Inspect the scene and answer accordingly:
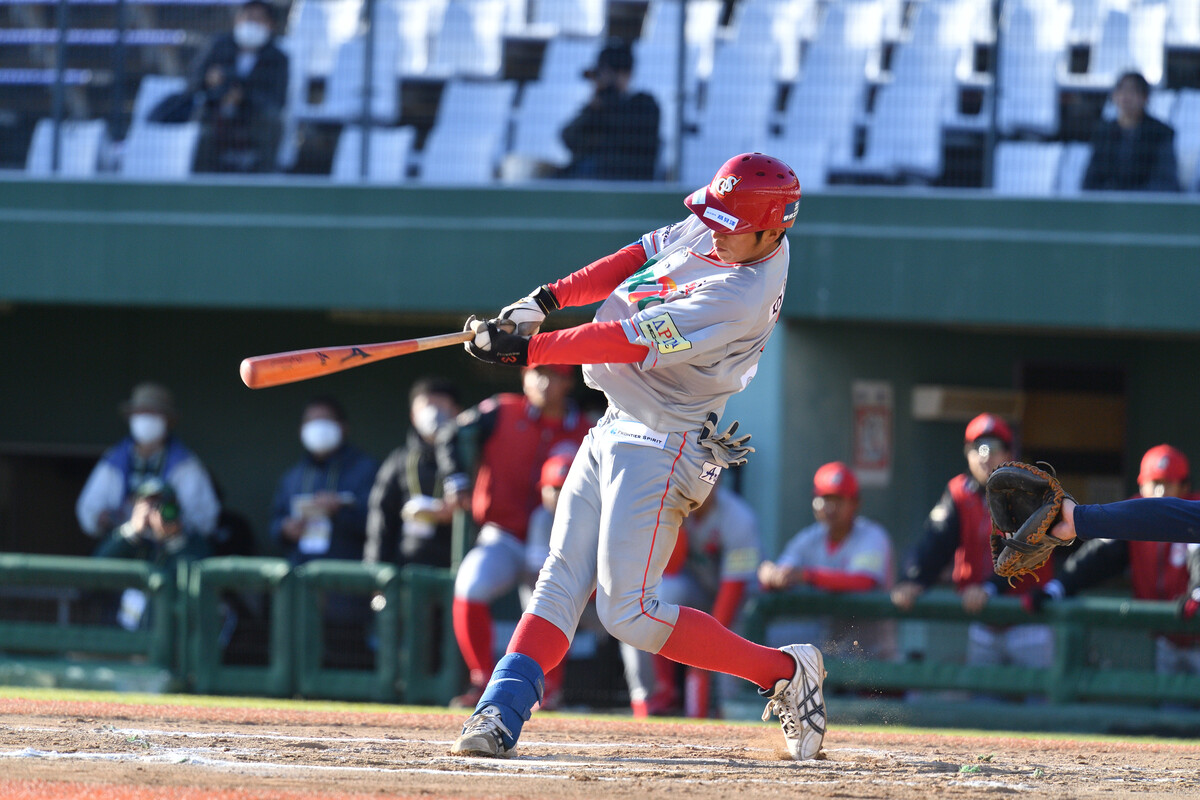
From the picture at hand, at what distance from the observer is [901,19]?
8992mm

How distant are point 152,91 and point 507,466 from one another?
155 inches

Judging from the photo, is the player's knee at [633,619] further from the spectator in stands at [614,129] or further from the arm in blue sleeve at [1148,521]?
the spectator in stands at [614,129]

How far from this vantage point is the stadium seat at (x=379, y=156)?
9047 millimetres

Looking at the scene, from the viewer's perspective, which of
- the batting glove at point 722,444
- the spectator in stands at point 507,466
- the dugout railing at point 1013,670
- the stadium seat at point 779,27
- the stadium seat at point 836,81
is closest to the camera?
the batting glove at point 722,444

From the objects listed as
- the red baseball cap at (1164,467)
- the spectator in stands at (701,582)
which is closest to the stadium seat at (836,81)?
the spectator in stands at (701,582)

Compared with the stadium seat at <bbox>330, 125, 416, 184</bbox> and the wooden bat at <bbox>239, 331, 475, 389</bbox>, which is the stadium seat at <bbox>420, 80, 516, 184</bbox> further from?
the wooden bat at <bbox>239, 331, 475, 389</bbox>

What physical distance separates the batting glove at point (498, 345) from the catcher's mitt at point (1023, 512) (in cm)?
126

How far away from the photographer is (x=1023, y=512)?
12.6ft

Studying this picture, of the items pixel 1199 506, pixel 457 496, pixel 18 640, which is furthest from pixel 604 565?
pixel 18 640

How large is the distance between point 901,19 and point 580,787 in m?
6.67

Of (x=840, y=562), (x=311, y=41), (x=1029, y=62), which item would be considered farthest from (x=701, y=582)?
(x=311, y=41)

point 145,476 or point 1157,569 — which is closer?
point 1157,569

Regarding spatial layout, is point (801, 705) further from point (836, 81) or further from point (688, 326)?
point (836, 81)

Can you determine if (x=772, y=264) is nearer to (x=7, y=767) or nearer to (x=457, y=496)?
(x=7, y=767)
